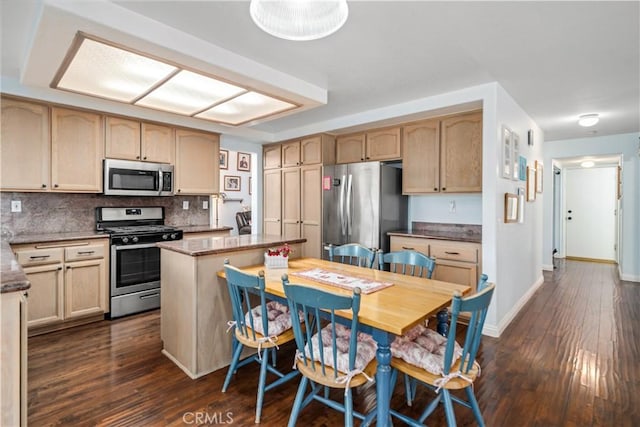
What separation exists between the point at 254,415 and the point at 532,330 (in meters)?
2.78

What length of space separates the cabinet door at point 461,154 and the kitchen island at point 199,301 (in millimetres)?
2121

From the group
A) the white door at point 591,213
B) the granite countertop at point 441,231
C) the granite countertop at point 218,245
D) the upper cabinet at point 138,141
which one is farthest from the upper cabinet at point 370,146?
the white door at point 591,213

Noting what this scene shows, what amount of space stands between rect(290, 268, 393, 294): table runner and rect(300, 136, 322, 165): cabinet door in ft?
8.09

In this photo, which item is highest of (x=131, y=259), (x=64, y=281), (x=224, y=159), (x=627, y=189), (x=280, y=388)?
(x=224, y=159)

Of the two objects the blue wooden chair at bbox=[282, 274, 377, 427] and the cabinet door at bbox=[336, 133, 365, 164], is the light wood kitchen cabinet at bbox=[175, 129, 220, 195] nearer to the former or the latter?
the cabinet door at bbox=[336, 133, 365, 164]

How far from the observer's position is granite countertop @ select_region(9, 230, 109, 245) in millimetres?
2911

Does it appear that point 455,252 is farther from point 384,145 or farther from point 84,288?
point 84,288

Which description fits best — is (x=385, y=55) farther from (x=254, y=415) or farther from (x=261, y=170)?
(x=261, y=170)

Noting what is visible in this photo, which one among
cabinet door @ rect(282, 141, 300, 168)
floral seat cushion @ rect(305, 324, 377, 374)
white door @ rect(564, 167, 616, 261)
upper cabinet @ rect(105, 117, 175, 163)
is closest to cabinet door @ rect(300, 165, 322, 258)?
cabinet door @ rect(282, 141, 300, 168)

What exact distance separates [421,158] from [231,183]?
579 cm

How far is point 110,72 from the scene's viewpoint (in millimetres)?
2328

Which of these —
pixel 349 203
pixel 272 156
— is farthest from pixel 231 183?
pixel 349 203

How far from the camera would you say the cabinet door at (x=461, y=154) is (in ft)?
10.9

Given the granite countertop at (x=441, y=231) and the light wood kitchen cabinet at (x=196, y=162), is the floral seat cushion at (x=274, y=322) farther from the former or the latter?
the light wood kitchen cabinet at (x=196, y=162)
